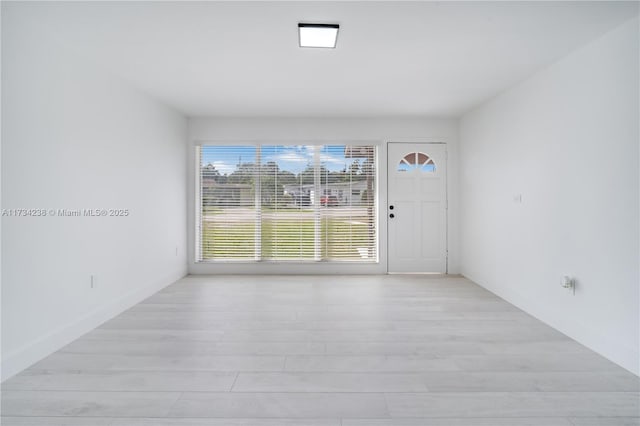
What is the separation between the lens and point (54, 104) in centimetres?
269

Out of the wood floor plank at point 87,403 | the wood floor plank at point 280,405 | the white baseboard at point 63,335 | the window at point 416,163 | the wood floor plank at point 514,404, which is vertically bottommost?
the wood floor plank at point 514,404

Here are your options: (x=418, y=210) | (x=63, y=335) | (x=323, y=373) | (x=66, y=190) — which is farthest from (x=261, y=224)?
(x=323, y=373)

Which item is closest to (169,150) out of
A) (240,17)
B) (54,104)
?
(54,104)

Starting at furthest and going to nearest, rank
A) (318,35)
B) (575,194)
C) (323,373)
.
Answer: (575,194) → (318,35) → (323,373)

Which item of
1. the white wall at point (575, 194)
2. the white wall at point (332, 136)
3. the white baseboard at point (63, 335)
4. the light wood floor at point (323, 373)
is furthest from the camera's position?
the white wall at point (332, 136)

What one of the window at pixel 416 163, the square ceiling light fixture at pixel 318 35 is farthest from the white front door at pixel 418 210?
the square ceiling light fixture at pixel 318 35

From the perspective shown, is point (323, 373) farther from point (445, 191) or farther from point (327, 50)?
point (445, 191)

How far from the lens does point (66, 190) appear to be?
2822 millimetres

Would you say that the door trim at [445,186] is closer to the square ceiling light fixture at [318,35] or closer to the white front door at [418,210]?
the white front door at [418,210]

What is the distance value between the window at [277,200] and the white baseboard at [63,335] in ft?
5.36

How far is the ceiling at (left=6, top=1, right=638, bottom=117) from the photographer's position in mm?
2322

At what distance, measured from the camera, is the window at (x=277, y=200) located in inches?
215

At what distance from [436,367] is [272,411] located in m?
1.14

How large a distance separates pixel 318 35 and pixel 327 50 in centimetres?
30
